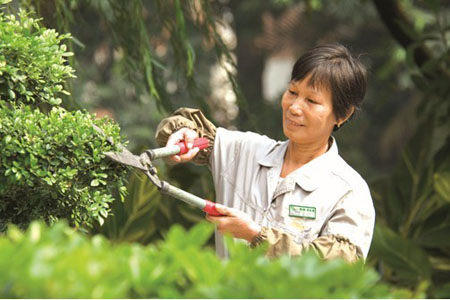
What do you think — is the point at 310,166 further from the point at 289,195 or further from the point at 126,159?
the point at 126,159

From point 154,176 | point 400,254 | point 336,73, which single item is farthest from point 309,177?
point 400,254

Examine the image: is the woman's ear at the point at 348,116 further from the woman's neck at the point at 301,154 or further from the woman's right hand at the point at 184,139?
the woman's right hand at the point at 184,139

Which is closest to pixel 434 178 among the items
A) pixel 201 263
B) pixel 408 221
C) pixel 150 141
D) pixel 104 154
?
pixel 408 221

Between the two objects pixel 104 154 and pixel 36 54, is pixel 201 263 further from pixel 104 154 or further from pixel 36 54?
pixel 36 54

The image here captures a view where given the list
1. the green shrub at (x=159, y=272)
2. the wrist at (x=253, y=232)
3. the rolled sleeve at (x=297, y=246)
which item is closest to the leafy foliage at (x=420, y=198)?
the rolled sleeve at (x=297, y=246)

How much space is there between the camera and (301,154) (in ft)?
8.30

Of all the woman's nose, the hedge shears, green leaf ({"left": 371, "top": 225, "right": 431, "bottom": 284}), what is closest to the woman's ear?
the woman's nose

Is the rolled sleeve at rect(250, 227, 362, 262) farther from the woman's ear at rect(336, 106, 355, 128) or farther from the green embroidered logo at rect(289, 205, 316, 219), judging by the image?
the woman's ear at rect(336, 106, 355, 128)

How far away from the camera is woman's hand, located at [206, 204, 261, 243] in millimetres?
2189

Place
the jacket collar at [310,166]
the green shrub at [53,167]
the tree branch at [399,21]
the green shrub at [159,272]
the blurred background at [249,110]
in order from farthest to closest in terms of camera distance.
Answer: the tree branch at [399,21], the blurred background at [249,110], the jacket collar at [310,166], the green shrub at [53,167], the green shrub at [159,272]

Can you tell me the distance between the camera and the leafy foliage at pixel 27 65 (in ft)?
7.30

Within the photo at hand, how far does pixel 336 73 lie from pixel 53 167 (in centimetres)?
86

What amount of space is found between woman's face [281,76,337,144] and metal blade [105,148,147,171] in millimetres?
476

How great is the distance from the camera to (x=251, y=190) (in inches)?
99.3
